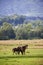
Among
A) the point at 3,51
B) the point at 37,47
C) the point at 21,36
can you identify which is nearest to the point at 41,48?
the point at 37,47

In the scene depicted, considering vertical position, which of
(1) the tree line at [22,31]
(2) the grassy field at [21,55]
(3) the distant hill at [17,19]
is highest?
(3) the distant hill at [17,19]

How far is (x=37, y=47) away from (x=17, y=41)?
28cm

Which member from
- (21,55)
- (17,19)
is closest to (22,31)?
(17,19)

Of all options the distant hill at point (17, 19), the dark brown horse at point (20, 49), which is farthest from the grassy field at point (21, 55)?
the distant hill at point (17, 19)

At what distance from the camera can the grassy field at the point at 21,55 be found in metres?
2.42

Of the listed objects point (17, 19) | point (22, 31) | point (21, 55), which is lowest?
point (21, 55)

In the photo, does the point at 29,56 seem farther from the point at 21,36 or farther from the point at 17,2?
the point at 17,2

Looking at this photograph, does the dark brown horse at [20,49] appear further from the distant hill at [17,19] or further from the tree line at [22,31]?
the distant hill at [17,19]

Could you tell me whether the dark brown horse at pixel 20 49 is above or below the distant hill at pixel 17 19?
below

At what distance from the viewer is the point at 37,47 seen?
2461mm

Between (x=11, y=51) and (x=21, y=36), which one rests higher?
(x=21, y=36)

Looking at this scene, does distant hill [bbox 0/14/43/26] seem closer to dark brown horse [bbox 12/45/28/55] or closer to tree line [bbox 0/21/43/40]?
tree line [bbox 0/21/43/40]

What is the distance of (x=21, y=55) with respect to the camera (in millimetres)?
2451

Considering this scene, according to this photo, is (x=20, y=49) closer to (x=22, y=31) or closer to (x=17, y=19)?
(x=22, y=31)
